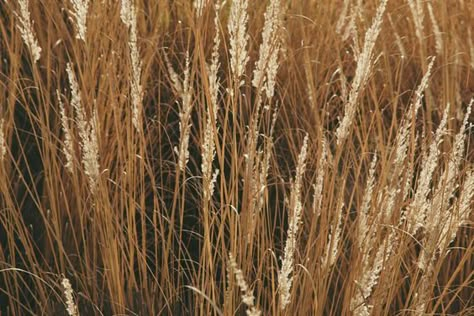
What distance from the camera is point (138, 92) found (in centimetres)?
182

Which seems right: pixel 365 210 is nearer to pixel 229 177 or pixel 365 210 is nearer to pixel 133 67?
pixel 133 67

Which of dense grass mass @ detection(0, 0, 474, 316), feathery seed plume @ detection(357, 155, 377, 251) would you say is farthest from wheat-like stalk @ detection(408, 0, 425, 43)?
feathery seed plume @ detection(357, 155, 377, 251)

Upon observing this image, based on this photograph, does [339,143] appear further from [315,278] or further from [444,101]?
[444,101]

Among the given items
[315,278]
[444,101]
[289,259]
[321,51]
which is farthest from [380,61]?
[289,259]

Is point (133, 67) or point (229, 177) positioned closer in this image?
point (133, 67)

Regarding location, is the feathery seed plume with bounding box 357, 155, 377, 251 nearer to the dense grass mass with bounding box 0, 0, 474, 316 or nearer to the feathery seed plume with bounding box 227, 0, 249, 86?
the dense grass mass with bounding box 0, 0, 474, 316

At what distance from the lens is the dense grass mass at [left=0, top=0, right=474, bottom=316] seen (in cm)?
177

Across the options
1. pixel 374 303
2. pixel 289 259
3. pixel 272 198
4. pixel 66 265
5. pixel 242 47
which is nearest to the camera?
pixel 289 259

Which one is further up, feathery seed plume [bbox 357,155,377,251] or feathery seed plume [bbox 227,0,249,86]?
feathery seed plume [bbox 227,0,249,86]

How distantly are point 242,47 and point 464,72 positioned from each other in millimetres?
1635

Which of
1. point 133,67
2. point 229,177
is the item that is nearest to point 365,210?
point 133,67

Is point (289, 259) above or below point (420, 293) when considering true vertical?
above

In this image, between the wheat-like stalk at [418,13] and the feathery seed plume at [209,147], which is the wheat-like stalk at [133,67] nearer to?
the feathery seed plume at [209,147]

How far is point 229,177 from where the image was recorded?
8.77 ft
